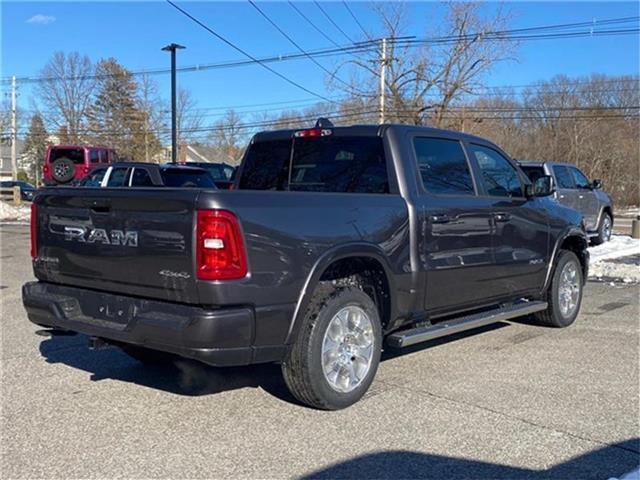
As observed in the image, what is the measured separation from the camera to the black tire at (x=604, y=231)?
16125 millimetres

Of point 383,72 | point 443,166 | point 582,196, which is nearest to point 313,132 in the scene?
point 443,166

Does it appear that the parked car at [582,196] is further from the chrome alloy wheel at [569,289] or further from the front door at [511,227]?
the front door at [511,227]

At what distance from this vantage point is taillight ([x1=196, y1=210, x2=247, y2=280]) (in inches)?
150

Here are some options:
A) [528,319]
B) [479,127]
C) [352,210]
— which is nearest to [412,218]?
[352,210]

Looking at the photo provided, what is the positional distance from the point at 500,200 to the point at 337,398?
2.67m

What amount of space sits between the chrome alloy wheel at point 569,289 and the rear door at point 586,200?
8.12m

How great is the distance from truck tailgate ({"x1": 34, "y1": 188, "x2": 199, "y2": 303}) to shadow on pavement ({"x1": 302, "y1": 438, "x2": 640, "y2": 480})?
1312mm

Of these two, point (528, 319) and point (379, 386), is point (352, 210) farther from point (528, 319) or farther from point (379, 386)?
point (528, 319)

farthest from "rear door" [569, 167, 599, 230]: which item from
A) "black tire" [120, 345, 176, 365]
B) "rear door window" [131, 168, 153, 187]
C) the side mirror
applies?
"black tire" [120, 345, 176, 365]

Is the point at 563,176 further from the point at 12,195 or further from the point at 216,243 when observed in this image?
the point at 12,195

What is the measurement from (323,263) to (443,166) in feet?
6.12

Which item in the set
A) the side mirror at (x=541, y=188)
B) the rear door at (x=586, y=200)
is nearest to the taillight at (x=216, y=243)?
the side mirror at (x=541, y=188)

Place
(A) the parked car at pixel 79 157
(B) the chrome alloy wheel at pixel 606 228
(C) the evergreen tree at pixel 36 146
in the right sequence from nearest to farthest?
(B) the chrome alloy wheel at pixel 606 228 → (A) the parked car at pixel 79 157 → (C) the evergreen tree at pixel 36 146

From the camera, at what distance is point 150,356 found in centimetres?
551
